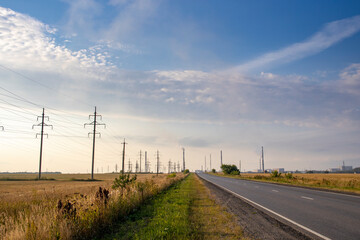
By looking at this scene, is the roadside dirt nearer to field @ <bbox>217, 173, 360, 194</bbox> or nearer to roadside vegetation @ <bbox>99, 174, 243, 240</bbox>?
roadside vegetation @ <bbox>99, 174, 243, 240</bbox>

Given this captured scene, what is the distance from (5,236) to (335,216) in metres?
10.7

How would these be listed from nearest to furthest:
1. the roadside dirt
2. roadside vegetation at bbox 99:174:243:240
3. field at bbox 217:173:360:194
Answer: the roadside dirt < roadside vegetation at bbox 99:174:243:240 < field at bbox 217:173:360:194

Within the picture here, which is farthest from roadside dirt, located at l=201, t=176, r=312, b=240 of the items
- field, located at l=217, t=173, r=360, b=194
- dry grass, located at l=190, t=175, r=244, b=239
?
field, located at l=217, t=173, r=360, b=194

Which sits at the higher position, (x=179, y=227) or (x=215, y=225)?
(x=179, y=227)

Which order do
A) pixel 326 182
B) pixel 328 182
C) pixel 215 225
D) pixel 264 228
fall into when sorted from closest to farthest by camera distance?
pixel 264 228
pixel 215 225
pixel 328 182
pixel 326 182

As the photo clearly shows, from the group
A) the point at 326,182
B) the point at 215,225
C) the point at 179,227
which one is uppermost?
the point at 179,227

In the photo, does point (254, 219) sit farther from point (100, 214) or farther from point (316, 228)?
point (100, 214)

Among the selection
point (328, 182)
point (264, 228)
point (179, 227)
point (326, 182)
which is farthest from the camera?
point (326, 182)

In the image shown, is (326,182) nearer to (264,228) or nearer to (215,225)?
(264,228)

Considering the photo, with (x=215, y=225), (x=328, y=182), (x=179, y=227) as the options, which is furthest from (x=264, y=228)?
(x=328, y=182)

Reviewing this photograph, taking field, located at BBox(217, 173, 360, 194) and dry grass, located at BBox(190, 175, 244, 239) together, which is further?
field, located at BBox(217, 173, 360, 194)

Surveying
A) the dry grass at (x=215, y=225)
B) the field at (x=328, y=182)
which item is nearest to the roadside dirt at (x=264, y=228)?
the dry grass at (x=215, y=225)

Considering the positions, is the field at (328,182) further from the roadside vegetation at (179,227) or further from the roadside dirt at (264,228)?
the roadside vegetation at (179,227)

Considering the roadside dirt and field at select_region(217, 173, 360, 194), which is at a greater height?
the roadside dirt
